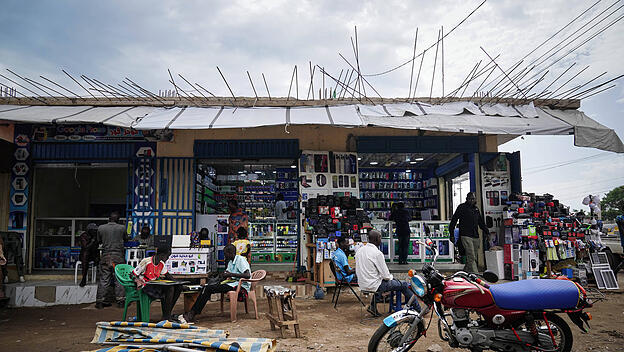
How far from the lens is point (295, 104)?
8711 mm

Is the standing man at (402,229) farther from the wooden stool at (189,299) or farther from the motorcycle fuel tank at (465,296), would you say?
the motorcycle fuel tank at (465,296)

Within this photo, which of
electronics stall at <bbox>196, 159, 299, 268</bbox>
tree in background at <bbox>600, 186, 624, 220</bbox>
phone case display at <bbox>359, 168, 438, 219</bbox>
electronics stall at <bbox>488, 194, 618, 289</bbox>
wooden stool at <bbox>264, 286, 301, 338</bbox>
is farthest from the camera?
tree in background at <bbox>600, 186, 624, 220</bbox>

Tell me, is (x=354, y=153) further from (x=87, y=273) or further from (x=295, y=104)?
(x=87, y=273)

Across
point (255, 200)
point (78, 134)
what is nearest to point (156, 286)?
point (78, 134)

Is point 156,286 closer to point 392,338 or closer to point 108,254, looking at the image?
point 108,254

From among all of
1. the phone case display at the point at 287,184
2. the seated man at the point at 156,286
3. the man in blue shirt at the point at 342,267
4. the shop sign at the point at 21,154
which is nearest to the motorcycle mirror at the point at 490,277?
the man in blue shirt at the point at 342,267

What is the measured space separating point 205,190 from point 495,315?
784cm

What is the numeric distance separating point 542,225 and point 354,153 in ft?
13.1

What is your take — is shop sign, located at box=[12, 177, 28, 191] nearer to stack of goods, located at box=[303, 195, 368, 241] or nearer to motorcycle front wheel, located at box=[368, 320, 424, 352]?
stack of goods, located at box=[303, 195, 368, 241]

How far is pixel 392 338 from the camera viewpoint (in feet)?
13.0

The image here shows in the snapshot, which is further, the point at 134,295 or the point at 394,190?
the point at 394,190

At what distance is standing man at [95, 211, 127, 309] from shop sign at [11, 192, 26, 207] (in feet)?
9.73

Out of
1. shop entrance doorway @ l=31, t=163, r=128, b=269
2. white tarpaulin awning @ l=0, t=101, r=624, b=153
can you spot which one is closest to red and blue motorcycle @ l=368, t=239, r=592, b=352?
white tarpaulin awning @ l=0, t=101, r=624, b=153

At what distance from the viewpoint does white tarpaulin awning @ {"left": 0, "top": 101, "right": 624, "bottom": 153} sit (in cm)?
752
